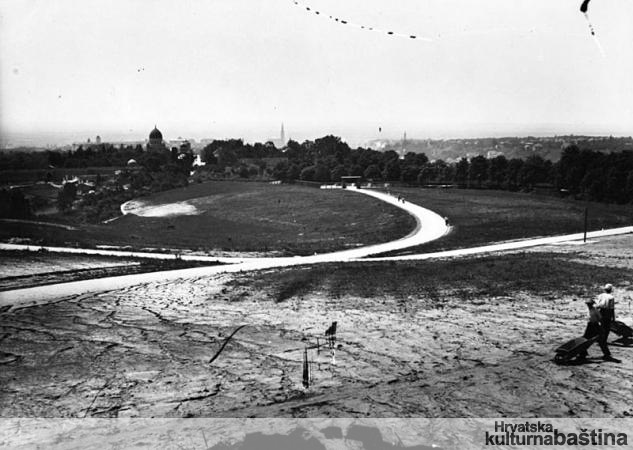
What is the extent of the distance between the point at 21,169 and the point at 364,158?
60.9 metres

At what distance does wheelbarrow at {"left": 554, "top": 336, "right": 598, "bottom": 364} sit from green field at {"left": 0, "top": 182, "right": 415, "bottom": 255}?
24.5 metres

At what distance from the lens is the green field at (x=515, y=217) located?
40.8 metres

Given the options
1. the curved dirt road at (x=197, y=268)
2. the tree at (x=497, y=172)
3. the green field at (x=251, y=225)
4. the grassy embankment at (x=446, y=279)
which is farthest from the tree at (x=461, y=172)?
the grassy embankment at (x=446, y=279)

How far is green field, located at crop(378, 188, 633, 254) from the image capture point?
40.8 meters

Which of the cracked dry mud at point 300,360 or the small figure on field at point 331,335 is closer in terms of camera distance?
the cracked dry mud at point 300,360

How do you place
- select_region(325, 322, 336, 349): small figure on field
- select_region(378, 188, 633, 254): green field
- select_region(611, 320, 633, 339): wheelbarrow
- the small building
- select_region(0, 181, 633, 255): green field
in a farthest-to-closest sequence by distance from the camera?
the small building < select_region(378, 188, 633, 254): green field < select_region(0, 181, 633, 255): green field < select_region(325, 322, 336, 349): small figure on field < select_region(611, 320, 633, 339): wheelbarrow

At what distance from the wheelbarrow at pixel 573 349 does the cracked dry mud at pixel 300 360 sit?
23 centimetres

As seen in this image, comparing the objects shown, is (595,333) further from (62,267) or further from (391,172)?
(391,172)

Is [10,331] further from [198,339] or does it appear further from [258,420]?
[258,420]

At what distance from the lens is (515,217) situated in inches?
1870

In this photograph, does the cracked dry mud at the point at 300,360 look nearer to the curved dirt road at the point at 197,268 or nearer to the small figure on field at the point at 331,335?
the small figure on field at the point at 331,335

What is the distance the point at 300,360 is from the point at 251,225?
36.0 m

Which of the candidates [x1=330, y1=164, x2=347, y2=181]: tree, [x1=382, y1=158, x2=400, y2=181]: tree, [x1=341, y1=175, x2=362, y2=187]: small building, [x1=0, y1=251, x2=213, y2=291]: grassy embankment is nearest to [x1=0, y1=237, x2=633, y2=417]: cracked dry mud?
[x1=0, y1=251, x2=213, y2=291]: grassy embankment

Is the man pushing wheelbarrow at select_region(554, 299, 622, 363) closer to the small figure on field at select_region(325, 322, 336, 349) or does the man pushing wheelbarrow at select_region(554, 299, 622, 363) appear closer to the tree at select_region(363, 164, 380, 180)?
the small figure on field at select_region(325, 322, 336, 349)
